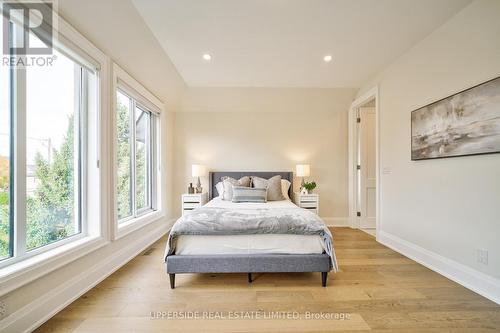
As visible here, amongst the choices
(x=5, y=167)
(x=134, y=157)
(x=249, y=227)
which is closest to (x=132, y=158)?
(x=134, y=157)

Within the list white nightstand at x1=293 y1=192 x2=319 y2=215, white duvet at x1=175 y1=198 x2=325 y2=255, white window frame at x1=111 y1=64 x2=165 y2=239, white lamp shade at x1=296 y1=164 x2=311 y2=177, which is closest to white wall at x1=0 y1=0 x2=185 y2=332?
white window frame at x1=111 y1=64 x2=165 y2=239

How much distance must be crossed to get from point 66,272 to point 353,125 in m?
4.67

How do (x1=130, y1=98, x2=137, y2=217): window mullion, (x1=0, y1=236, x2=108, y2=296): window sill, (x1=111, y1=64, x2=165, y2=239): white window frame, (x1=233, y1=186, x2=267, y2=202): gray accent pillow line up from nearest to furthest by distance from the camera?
(x1=0, y1=236, x2=108, y2=296): window sill, (x1=111, y1=64, x2=165, y2=239): white window frame, (x1=130, y1=98, x2=137, y2=217): window mullion, (x1=233, y1=186, x2=267, y2=202): gray accent pillow

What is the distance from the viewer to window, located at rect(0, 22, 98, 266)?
4.85 feet

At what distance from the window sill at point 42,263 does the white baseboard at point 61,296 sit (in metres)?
0.19

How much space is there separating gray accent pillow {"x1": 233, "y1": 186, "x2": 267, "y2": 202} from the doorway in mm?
1964

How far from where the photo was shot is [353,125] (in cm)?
431

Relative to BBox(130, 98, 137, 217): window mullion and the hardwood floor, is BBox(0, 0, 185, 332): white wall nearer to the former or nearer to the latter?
the hardwood floor

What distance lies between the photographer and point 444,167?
7.77ft

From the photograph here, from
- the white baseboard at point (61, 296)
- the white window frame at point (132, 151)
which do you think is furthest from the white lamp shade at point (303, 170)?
the white baseboard at point (61, 296)

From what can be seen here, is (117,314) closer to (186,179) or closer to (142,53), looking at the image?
(142,53)

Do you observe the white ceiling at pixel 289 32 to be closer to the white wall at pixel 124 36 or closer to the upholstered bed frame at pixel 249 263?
the white wall at pixel 124 36

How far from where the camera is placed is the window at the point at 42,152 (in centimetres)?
148

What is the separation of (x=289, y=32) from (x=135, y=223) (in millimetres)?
3041
